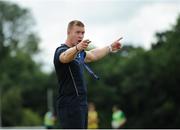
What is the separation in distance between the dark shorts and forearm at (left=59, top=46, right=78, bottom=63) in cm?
56

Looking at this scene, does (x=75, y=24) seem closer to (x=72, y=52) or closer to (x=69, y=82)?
(x=72, y=52)

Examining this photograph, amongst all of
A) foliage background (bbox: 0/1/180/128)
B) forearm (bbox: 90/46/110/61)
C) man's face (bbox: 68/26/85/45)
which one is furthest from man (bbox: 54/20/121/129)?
foliage background (bbox: 0/1/180/128)

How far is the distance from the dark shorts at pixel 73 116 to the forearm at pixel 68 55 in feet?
1.85

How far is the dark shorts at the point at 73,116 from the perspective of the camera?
7809 millimetres

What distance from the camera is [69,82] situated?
7.79 metres

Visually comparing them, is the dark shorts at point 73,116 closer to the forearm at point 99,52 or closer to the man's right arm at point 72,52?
the man's right arm at point 72,52

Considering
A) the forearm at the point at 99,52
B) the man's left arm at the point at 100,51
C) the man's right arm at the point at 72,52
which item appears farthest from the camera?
the forearm at the point at 99,52

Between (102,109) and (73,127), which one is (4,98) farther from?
(73,127)

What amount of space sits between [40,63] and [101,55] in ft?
300

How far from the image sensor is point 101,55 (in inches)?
342

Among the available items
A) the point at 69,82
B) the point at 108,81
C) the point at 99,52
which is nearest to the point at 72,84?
the point at 69,82

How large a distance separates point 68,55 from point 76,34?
35 cm

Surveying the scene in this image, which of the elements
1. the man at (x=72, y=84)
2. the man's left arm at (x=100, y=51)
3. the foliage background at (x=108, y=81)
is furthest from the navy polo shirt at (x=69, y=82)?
the foliage background at (x=108, y=81)

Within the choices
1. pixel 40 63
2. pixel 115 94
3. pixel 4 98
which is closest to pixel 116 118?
pixel 115 94
